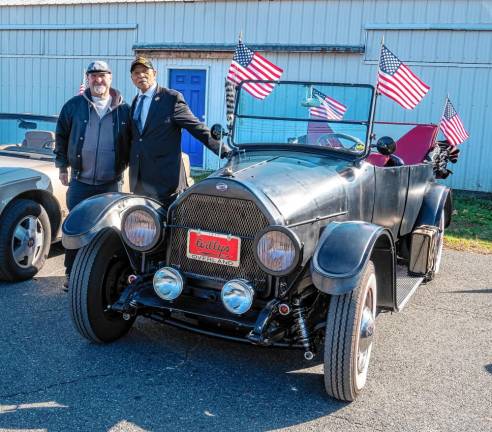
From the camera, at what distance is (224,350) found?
13.4 feet

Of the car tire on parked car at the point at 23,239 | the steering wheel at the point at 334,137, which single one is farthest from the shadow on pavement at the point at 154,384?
the steering wheel at the point at 334,137

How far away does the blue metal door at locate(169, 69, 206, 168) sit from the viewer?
12.5m

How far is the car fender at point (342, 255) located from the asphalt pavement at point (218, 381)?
2.37 feet

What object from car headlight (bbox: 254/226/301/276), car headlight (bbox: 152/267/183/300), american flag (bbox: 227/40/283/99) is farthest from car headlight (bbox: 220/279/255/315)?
american flag (bbox: 227/40/283/99)

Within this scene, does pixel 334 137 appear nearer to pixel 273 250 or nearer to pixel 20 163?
pixel 273 250

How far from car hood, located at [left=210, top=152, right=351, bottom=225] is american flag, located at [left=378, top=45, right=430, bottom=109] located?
4.96ft

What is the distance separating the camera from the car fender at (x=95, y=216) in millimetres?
3854

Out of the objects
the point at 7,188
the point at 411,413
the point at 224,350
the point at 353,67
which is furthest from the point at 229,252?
the point at 353,67

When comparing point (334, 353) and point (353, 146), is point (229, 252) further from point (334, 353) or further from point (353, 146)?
point (353, 146)

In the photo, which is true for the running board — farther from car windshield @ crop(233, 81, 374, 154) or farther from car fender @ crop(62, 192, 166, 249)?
car fender @ crop(62, 192, 166, 249)

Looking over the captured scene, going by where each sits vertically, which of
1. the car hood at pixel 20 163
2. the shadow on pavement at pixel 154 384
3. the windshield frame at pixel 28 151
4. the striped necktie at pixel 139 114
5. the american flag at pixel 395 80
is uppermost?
the american flag at pixel 395 80

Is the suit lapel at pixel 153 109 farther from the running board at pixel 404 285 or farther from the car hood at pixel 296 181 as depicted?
the running board at pixel 404 285

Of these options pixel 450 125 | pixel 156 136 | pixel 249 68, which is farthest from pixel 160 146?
pixel 450 125

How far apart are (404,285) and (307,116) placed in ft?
5.02
